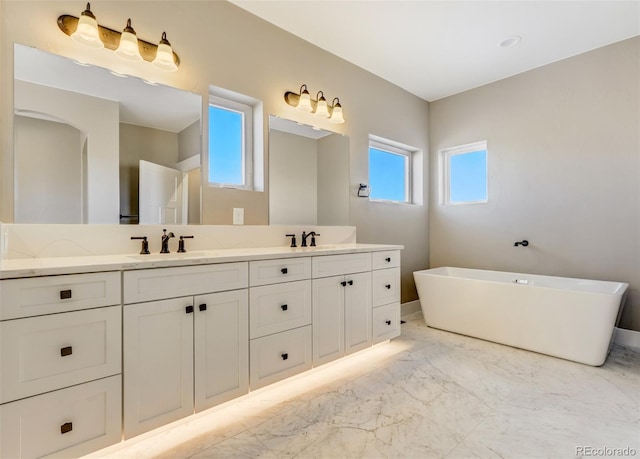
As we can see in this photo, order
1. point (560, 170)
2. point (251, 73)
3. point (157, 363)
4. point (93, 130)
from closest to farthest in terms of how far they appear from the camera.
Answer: point (157, 363), point (93, 130), point (251, 73), point (560, 170)

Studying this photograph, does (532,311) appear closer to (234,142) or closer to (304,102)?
(304,102)

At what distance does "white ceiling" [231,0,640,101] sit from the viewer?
2.25 meters

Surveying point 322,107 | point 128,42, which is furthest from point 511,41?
point 128,42

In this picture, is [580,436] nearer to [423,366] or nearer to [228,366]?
[423,366]

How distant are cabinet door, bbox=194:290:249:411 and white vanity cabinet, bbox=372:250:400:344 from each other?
44.5 inches

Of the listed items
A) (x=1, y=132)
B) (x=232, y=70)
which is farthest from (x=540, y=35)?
(x=1, y=132)

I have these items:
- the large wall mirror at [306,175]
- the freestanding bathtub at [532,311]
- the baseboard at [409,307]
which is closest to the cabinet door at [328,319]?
the large wall mirror at [306,175]

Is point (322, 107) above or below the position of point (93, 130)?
above

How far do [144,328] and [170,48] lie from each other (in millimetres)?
1571

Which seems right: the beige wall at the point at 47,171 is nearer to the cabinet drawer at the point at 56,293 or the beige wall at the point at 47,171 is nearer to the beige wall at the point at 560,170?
the cabinet drawer at the point at 56,293

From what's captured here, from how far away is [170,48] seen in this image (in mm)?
1826

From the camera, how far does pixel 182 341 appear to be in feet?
4.75

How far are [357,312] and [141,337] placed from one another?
1.41 m

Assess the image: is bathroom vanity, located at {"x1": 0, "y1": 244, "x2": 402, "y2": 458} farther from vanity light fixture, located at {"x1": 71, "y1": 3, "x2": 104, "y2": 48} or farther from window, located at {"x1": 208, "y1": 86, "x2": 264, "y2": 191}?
vanity light fixture, located at {"x1": 71, "y1": 3, "x2": 104, "y2": 48}
